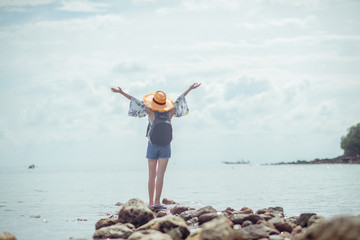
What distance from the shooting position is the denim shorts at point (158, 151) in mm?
10867

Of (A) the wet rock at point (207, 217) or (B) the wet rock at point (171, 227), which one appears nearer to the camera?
(B) the wet rock at point (171, 227)

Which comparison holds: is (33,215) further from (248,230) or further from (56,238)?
(248,230)

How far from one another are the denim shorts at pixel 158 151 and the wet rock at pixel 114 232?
2.75 metres

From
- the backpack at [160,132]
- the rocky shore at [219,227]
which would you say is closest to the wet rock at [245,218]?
the rocky shore at [219,227]

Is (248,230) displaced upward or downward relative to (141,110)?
downward

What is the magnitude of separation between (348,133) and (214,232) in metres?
100

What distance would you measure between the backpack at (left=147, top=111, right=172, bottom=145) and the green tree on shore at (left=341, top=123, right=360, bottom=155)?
301 feet

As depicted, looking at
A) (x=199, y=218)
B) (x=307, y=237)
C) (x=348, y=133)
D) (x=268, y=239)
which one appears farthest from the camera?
(x=348, y=133)

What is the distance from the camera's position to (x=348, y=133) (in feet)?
324

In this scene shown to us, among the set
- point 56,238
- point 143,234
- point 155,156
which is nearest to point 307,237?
point 143,234

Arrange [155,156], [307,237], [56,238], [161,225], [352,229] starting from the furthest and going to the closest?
[155,156], [56,238], [161,225], [307,237], [352,229]

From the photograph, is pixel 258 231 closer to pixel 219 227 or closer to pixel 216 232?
pixel 219 227

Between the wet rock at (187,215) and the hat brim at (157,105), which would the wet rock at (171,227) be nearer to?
the wet rock at (187,215)

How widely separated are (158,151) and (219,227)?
4726 mm
